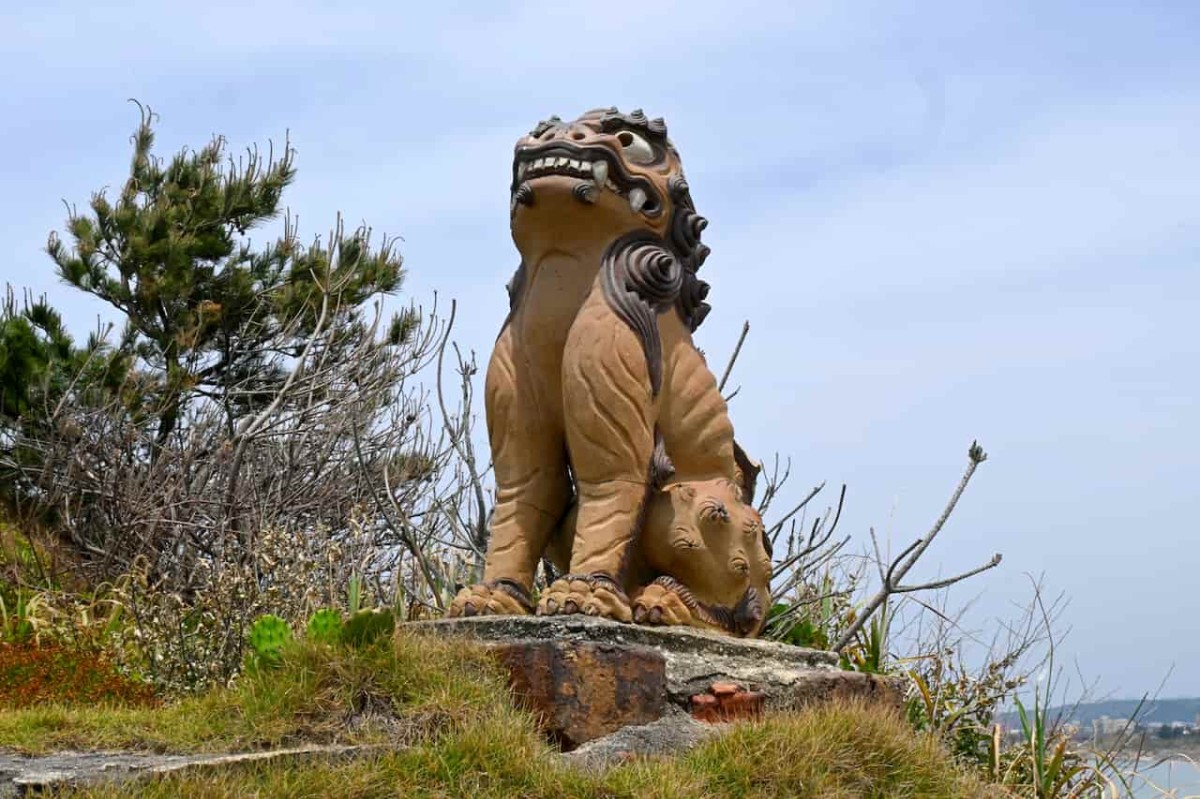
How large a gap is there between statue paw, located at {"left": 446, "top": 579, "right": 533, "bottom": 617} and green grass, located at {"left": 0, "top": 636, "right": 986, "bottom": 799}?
36 centimetres

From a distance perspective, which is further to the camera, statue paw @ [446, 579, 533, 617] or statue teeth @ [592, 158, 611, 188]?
statue teeth @ [592, 158, 611, 188]

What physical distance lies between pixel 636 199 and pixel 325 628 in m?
1.91

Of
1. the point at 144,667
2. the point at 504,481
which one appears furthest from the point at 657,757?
the point at 144,667

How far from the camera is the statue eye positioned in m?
5.17

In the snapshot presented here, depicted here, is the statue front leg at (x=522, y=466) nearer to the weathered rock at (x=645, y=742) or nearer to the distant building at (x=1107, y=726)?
the weathered rock at (x=645, y=742)

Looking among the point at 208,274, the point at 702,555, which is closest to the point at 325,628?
the point at 702,555

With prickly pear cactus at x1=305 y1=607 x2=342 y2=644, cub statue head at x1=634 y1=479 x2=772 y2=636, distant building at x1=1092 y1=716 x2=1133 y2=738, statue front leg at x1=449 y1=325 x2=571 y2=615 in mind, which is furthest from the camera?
distant building at x1=1092 y1=716 x2=1133 y2=738

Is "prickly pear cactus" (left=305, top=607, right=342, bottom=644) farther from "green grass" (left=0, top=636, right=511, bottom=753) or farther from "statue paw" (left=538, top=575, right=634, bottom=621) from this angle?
"statue paw" (left=538, top=575, right=634, bottom=621)

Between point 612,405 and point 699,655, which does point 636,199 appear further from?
point 699,655

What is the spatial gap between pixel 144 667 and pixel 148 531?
8.03 feet

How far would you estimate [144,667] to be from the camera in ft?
22.5

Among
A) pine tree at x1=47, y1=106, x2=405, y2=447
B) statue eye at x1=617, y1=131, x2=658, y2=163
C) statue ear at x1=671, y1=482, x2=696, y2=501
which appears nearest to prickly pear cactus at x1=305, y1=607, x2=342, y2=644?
statue ear at x1=671, y1=482, x2=696, y2=501

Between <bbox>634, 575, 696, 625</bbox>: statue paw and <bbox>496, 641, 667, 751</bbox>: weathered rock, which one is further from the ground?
<bbox>634, 575, 696, 625</bbox>: statue paw

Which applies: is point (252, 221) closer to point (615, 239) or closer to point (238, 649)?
point (238, 649)
